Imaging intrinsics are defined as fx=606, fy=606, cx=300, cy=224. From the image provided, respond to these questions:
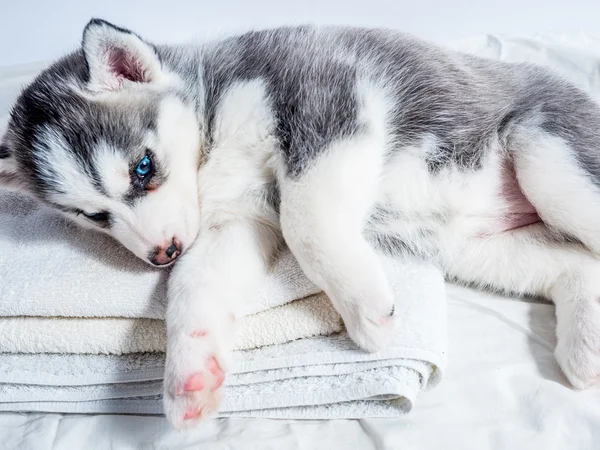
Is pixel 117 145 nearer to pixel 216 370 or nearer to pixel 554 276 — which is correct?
pixel 216 370

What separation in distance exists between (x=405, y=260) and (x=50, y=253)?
1053 mm

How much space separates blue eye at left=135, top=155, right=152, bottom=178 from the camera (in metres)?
1.63

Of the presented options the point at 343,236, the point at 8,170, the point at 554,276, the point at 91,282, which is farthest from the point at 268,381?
the point at 8,170

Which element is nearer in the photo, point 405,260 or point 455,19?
point 405,260

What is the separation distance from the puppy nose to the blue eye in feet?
0.64

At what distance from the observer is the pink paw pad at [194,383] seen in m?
1.35

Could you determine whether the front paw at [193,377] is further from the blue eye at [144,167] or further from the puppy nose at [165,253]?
the blue eye at [144,167]

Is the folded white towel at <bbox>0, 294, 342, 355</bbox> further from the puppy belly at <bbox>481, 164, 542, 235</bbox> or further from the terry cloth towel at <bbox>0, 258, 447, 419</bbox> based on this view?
the puppy belly at <bbox>481, 164, 542, 235</bbox>

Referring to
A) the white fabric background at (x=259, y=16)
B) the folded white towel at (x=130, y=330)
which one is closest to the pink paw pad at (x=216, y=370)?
the folded white towel at (x=130, y=330)

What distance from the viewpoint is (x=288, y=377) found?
1.50 metres

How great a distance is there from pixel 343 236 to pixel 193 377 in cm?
49

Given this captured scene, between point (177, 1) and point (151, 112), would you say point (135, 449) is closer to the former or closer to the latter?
point (151, 112)

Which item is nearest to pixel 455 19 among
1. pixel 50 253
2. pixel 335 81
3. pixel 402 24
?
pixel 402 24

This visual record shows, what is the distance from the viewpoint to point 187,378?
4.47 feet
